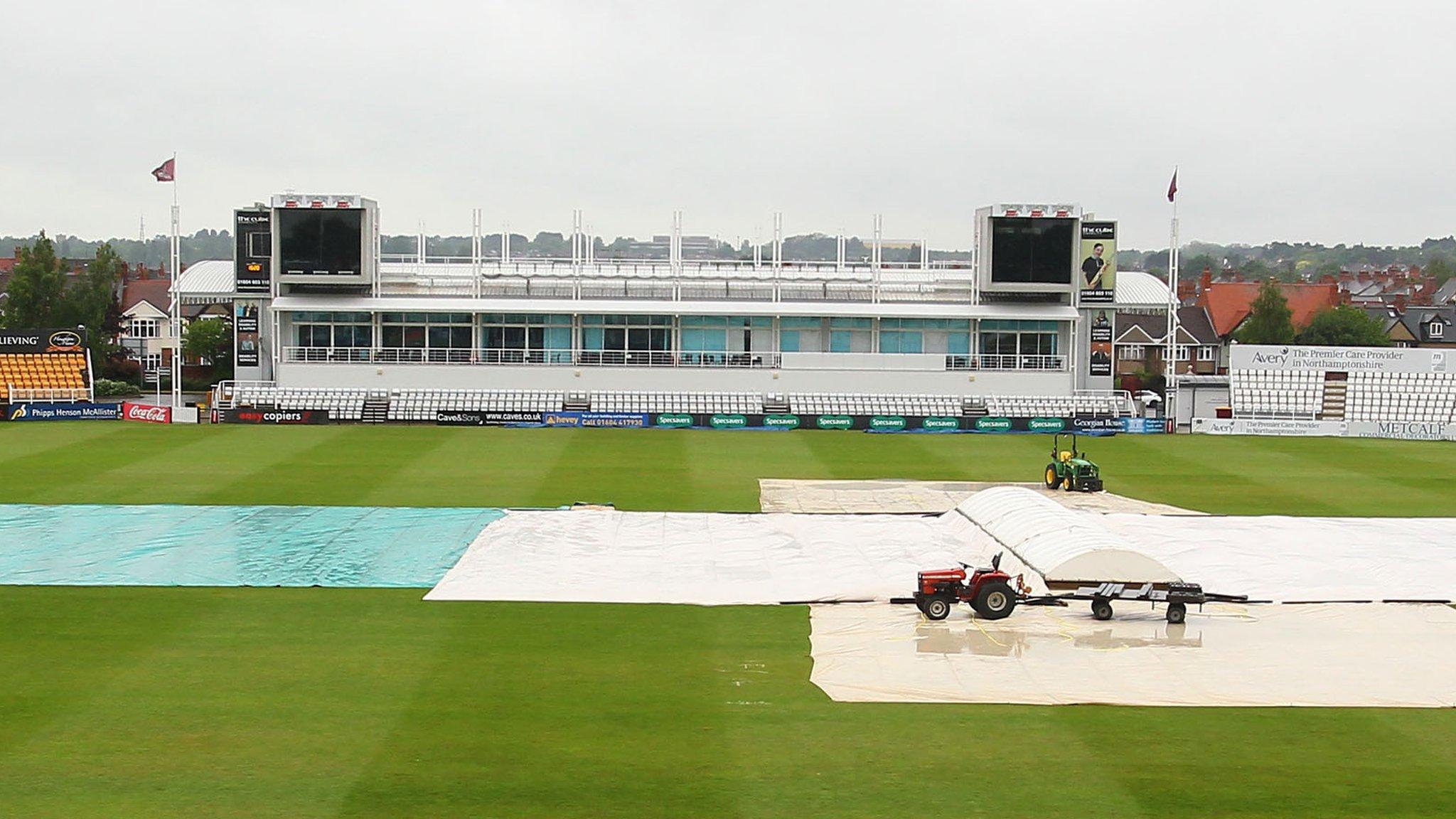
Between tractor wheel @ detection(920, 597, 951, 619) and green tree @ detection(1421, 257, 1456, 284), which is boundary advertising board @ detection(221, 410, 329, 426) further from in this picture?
green tree @ detection(1421, 257, 1456, 284)

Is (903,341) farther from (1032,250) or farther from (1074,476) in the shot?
(1074,476)

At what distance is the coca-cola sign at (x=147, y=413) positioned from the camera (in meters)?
48.2

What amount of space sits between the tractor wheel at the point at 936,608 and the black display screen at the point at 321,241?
37900 mm

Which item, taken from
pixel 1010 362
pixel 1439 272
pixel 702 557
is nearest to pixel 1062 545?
pixel 702 557

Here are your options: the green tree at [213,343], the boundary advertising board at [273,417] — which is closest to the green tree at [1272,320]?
the boundary advertising board at [273,417]

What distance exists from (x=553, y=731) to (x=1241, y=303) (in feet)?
298

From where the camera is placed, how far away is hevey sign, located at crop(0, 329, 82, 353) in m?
51.6

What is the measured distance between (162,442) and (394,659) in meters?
28.2

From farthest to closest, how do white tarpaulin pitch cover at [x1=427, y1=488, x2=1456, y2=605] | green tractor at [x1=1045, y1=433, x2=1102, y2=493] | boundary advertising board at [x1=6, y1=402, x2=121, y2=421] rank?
1. boundary advertising board at [x1=6, y1=402, x2=121, y2=421]
2. green tractor at [x1=1045, y1=433, x2=1102, y2=493]
3. white tarpaulin pitch cover at [x1=427, y1=488, x2=1456, y2=605]

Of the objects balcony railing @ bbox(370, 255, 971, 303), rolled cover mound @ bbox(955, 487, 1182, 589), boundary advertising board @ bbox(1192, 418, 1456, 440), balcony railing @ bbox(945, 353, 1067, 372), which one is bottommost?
boundary advertising board @ bbox(1192, 418, 1456, 440)

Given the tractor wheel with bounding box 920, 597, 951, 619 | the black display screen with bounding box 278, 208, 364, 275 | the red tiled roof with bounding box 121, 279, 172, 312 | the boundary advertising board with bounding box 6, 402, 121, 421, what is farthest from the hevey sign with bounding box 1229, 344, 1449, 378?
the red tiled roof with bounding box 121, 279, 172, 312

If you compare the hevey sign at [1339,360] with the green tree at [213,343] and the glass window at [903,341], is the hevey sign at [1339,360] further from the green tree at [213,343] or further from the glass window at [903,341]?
the green tree at [213,343]

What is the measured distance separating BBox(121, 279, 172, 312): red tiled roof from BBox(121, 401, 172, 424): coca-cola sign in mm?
48969

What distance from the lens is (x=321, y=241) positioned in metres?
51.7
